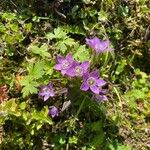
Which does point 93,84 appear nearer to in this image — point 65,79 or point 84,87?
point 84,87

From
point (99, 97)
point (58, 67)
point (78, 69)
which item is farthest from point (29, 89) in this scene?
point (99, 97)

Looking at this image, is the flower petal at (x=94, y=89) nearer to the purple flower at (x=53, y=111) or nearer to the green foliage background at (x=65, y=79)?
the green foliage background at (x=65, y=79)

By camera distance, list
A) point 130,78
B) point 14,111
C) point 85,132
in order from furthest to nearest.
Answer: point 130,78
point 85,132
point 14,111

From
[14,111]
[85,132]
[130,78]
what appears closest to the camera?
[14,111]

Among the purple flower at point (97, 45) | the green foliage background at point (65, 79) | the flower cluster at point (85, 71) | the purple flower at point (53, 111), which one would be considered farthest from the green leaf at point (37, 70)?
the purple flower at point (97, 45)

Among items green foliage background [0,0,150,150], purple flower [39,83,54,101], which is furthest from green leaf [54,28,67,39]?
purple flower [39,83,54,101]

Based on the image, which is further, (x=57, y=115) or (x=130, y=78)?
(x=130, y=78)

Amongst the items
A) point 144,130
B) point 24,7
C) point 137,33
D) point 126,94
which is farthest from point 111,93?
point 24,7

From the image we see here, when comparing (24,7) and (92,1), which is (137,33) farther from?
(24,7)
